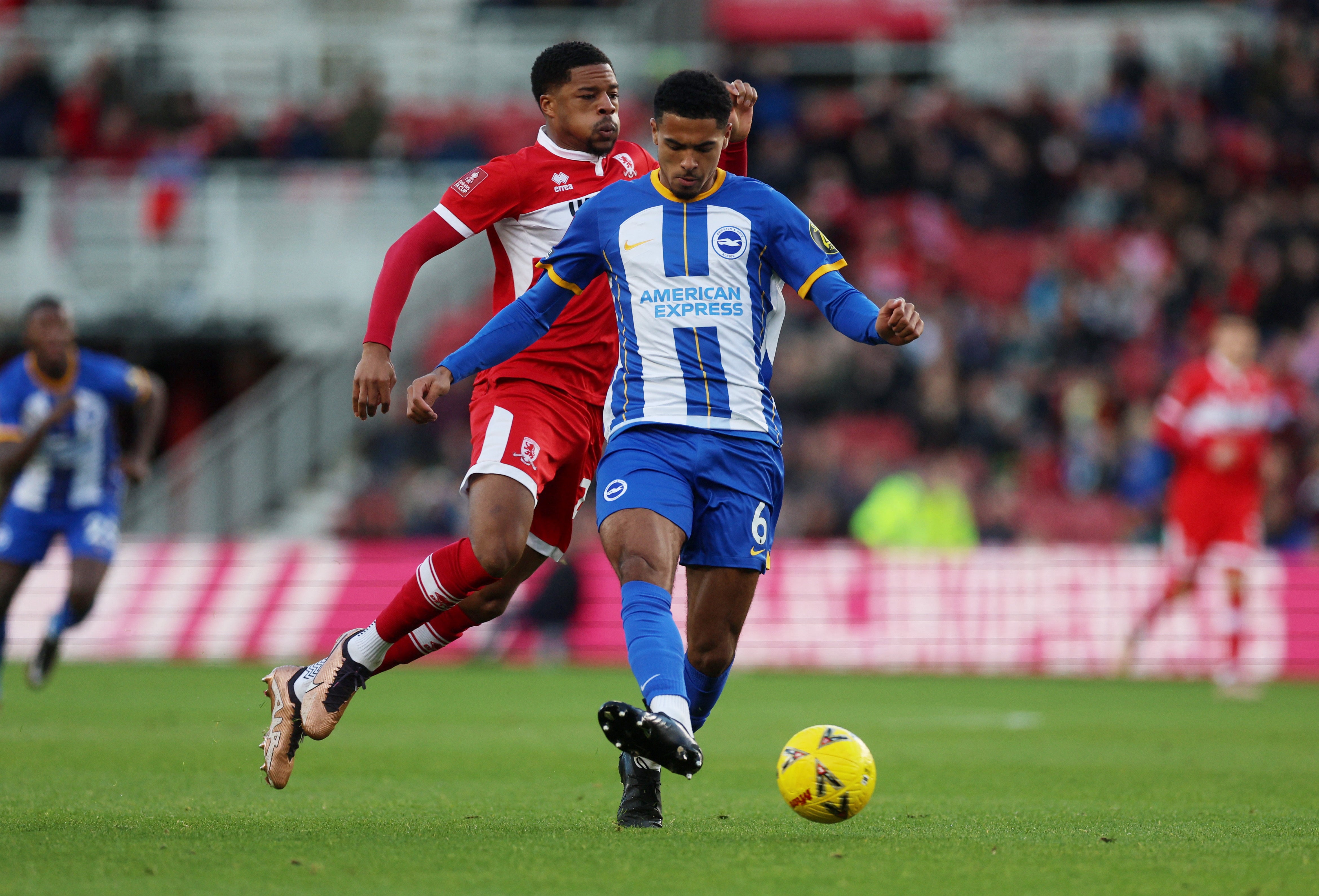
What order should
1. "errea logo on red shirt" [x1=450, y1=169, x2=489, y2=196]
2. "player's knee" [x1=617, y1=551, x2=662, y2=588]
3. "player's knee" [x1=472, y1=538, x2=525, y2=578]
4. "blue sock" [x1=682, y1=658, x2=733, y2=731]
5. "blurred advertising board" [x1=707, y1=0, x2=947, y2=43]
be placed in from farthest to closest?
"blurred advertising board" [x1=707, y1=0, x2=947, y2=43]
"errea logo on red shirt" [x1=450, y1=169, x2=489, y2=196]
"player's knee" [x1=472, y1=538, x2=525, y2=578]
"blue sock" [x1=682, y1=658, x2=733, y2=731]
"player's knee" [x1=617, y1=551, x2=662, y2=588]

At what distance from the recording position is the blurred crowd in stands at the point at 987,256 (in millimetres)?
17703

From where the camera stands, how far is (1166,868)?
15.2 feet

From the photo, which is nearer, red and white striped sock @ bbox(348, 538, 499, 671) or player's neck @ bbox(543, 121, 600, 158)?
red and white striped sock @ bbox(348, 538, 499, 671)

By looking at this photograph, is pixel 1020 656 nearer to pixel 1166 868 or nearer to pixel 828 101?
pixel 828 101

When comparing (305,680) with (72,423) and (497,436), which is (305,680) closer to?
(497,436)

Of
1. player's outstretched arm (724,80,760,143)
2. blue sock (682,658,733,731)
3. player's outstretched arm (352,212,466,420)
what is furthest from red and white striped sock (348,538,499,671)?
player's outstretched arm (724,80,760,143)

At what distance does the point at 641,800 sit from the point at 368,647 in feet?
4.19

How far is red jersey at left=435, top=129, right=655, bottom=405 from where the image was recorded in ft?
20.7

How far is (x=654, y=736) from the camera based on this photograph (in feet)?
15.6

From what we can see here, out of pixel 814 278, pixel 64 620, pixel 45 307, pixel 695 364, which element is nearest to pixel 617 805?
pixel 695 364

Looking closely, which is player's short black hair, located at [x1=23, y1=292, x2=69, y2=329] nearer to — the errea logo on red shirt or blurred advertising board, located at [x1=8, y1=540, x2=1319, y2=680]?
the errea logo on red shirt

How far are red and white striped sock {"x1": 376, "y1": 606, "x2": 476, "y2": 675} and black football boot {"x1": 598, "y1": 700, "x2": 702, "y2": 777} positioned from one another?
5.40 feet

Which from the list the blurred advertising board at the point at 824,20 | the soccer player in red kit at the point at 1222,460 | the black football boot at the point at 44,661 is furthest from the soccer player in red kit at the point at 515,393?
the blurred advertising board at the point at 824,20

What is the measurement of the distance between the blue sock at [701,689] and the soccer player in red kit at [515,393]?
769mm
